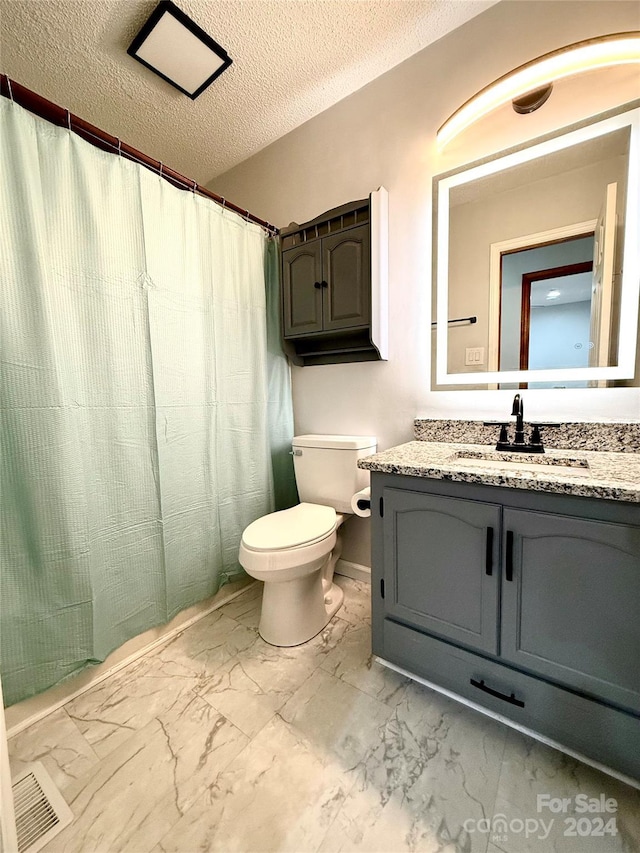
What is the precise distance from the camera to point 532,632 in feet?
3.04

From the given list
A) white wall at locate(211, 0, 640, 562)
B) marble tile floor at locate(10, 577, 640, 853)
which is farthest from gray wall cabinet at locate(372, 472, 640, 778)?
white wall at locate(211, 0, 640, 562)

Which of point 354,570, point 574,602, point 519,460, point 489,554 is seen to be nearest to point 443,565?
point 489,554

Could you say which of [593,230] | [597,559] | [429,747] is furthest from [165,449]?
[593,230]

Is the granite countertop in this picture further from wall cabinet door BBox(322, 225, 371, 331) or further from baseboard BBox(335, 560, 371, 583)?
baseboard BBox(335, 560, 371, 583)

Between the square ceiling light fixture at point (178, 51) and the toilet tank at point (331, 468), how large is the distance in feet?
5.55

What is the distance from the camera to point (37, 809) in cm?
86

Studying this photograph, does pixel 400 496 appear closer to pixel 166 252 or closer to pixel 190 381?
pixel 190 381

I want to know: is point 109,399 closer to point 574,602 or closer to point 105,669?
point 105,669

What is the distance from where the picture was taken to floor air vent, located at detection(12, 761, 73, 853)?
31.6 inches

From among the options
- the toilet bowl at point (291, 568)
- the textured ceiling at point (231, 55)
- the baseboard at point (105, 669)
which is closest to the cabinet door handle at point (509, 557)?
the toilet bowl at point (291, 568)

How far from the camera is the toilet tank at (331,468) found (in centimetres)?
163

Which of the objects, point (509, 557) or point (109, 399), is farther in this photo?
point (109, 399)

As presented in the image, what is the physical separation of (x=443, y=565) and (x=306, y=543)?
514 millimetres

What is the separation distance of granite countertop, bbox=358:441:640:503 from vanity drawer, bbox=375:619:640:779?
1.79ft
